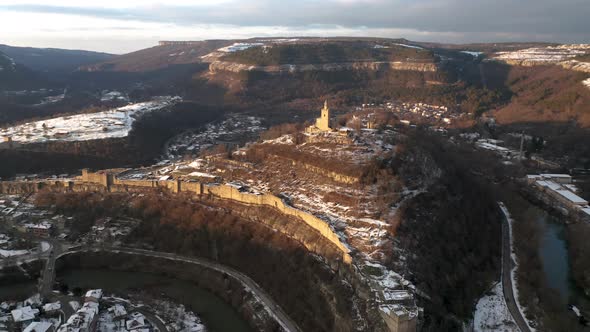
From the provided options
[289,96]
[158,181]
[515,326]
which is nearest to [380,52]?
[289,96]

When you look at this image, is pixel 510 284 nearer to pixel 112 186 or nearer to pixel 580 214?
pixel 580 214

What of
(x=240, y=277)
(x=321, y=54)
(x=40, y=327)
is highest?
(x=321, y=54)

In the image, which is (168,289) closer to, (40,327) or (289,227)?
(40,327)

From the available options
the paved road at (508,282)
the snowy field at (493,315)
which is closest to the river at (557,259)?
the paved road at (508,282)

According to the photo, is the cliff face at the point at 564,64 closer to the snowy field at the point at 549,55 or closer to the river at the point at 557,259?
the snowy field at the point at 549,55

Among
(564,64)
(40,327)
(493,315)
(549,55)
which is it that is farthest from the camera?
(549,55)

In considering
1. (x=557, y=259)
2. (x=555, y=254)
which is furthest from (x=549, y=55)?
(x=557, y=259)

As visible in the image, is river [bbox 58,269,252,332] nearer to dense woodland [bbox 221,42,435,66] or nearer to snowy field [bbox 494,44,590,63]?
dense woodland [bbox 221,42,435,66]
